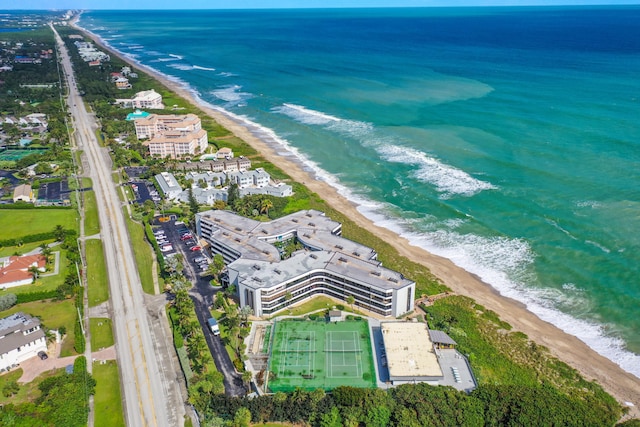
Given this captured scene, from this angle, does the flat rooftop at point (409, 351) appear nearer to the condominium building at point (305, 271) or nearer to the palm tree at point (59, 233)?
the condominium building at point (305, 271)

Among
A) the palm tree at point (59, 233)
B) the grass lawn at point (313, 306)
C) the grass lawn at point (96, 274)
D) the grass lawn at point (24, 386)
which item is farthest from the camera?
the palm tree at point (59, 233)

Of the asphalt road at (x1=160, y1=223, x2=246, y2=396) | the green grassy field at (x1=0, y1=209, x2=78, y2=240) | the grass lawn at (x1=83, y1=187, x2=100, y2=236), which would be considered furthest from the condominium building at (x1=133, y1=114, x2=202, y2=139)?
the asphalt road at (x1=160, y1=223, x2=246, y2=396)

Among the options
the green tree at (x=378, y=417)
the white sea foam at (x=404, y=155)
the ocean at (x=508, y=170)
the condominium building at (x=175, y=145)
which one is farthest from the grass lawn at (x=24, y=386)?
the condominium building at (x=175, y=145)

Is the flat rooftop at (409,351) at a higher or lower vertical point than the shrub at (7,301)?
higher

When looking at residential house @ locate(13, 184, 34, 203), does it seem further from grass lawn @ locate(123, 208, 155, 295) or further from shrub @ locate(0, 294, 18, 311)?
shrub @ locate(0, 294, 18, 311)

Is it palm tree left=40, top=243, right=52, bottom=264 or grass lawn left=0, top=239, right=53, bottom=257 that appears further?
grass lawn left=0, top=239, right=53, bottom=257

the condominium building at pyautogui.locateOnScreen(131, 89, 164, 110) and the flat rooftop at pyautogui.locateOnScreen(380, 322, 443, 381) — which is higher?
the condominium building at pyautogui.locateOnScreen(131, 89, 164, 110)

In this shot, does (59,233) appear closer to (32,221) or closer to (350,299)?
(32,221)
